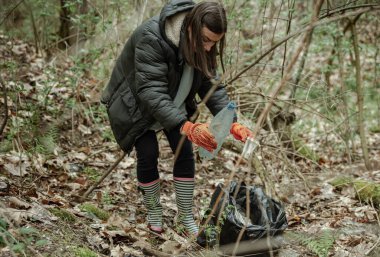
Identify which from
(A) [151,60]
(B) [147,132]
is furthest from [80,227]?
(A) [151,60]

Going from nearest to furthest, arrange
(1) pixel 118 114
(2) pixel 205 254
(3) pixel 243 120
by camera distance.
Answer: (2) pixel 205 254
(1) pixel 118 114
(3) pixel 243 120

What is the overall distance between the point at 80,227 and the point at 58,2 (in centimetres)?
431

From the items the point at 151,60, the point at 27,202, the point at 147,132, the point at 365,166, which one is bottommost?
the point at 365,166

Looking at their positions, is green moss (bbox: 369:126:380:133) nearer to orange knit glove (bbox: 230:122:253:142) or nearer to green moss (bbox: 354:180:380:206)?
green moss (bbox: 354:180:380:206)

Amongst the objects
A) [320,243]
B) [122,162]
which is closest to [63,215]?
[320,243]

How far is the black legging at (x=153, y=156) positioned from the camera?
3467mm

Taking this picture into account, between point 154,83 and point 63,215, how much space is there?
43.2 inches

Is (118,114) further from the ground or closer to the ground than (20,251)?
further from the ground

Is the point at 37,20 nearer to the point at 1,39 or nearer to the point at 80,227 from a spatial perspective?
the point at 1,39

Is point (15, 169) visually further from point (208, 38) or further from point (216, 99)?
point (208, 38)

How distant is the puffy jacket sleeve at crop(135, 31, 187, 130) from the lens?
10.5ft

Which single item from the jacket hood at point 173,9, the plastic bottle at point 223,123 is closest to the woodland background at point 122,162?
the plastic bottle at point 223,123

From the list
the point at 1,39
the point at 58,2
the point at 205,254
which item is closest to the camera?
the point at 205,254

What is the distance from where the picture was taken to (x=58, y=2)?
21.9 feet
